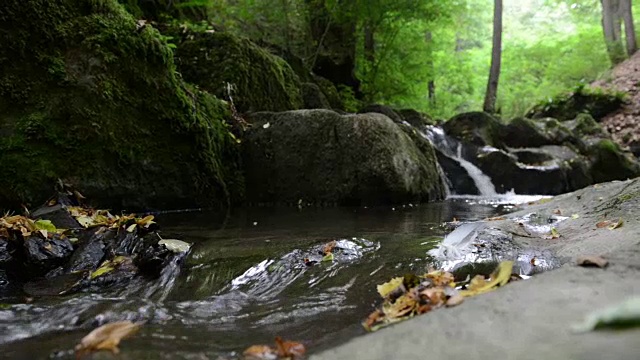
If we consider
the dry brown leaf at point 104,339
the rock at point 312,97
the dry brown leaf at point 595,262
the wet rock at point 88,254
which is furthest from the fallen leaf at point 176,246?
the rock at point 312,97

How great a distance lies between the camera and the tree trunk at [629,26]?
56.6ft

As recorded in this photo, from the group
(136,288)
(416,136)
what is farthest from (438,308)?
(416,136)

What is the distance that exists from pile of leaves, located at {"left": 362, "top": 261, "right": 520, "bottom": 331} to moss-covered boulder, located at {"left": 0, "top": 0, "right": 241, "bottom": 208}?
12.8 ft

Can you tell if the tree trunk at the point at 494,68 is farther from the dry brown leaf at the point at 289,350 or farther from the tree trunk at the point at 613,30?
the dry brown leaf at the point at 289,350

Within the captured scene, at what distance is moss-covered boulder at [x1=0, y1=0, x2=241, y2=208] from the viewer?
4.36m

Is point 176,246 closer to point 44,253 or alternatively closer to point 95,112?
point 44,253

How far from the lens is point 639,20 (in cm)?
2033

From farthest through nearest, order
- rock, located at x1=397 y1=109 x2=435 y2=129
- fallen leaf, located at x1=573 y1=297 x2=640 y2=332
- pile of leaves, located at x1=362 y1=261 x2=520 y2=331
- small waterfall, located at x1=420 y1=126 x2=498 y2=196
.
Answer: rock, located at x1=397 y1=109 x2=435 y2=129 → small waterfall, located at x1=420 y1=126 x2=498 y2=196 → pile of leaves, located at x1=362 y1=261 x2=520 y2=331 → fallen leaf, located at x1=573 y1=297 x2=640 y2=332

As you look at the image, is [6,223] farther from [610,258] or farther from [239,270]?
[610,258]

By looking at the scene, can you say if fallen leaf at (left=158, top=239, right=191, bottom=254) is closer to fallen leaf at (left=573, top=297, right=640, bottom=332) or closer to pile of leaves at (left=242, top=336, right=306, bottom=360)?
pile of leaves at (left=242, top=336, right=306, bottom=360)

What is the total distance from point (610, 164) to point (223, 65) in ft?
30.0

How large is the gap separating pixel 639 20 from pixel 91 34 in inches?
941

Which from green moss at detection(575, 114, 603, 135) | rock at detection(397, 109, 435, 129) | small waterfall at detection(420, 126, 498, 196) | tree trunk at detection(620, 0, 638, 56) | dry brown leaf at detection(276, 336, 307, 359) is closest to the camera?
dry brown leaf at detection(276, 336, 307, 359)

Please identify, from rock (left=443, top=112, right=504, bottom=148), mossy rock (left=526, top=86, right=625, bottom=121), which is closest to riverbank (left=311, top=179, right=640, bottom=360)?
rock (left=443, top=112, right=504, bottom=148)
